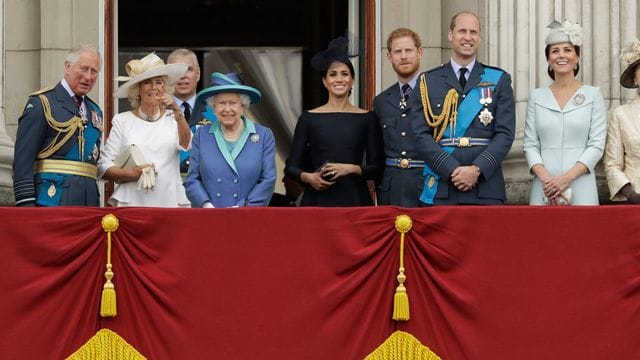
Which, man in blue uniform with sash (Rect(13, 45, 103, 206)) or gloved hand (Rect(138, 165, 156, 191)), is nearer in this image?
man in blue uniform with sash (Rect(13, 45, 103, 206))

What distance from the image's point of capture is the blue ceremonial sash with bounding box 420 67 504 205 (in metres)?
10.6

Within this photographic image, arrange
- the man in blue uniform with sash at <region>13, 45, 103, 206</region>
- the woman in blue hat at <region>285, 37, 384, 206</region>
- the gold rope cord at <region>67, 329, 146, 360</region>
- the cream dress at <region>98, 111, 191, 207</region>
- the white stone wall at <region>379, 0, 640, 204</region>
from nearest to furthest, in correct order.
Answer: the gold rope cord at <region>67, 329, 146, 360</region> < the man in blue uniform with sash at <region>13, 45, 103, 206</region> < the cream dress at <region>98, 111, 191, 207</region> < the woman in blue hat at <region>285, 37, 384, 206</region> < the white stone wall at <region>379, 0, 640, 204</region>

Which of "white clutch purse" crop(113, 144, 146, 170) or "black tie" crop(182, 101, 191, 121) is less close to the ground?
"black tie" crop(182, 101, 191, 121)

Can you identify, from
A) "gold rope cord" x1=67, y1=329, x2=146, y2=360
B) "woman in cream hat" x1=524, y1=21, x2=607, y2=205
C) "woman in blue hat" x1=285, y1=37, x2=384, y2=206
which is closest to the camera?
"gold rope cord" x1=67, y1=329, x2=146, y2=360

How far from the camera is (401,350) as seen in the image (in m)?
9.78

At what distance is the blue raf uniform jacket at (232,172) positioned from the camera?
10.6m

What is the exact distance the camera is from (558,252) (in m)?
9.89

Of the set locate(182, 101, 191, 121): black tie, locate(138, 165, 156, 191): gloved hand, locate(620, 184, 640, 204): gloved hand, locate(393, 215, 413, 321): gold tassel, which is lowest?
locate(393, 215, 413, 321): gold tassel

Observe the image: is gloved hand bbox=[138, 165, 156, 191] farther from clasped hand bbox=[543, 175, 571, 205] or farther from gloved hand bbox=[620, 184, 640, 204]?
gloved hand bbox=[620, 184, 640, 204]

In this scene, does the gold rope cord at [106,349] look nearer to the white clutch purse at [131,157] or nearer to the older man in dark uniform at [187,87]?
the white clutch purse at [131,157]

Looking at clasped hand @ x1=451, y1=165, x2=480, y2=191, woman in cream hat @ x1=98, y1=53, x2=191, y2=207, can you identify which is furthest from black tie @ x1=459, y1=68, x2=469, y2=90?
woman in cream hat @ x1=98, y1=53, x2=191, y2=207

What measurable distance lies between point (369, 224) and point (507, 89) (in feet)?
4.95

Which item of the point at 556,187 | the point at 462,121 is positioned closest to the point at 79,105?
the point at 462,121

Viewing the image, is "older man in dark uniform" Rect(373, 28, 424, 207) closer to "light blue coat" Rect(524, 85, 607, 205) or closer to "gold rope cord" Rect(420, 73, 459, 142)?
"gold rope cord" Rect(420, 73, 459, 142)
